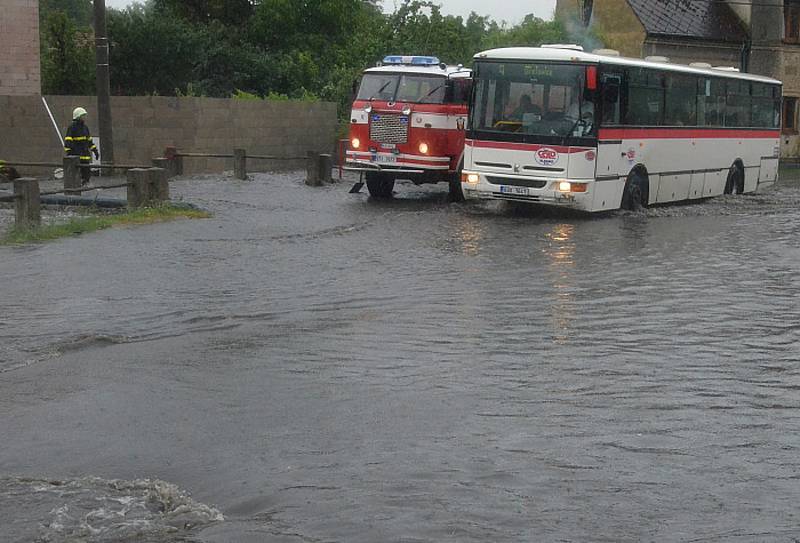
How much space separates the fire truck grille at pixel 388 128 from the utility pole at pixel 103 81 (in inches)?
225

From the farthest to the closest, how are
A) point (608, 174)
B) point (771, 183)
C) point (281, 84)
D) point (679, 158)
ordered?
point (281, 84), point (771, 183), point (679, 158), point (608, 174)

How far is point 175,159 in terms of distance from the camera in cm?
3166

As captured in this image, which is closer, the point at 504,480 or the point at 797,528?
the point at 797,528

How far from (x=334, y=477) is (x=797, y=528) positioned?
2409mm

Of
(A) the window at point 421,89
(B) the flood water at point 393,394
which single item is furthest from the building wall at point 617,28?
(B) the flood water at point 393,394

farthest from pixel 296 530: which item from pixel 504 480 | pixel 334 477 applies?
pixel 504 480

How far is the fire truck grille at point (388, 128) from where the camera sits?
25.2 metres

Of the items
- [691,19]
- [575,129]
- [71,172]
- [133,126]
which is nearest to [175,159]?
[133,126]

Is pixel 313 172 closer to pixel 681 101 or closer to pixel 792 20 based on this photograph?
pixel 681 101

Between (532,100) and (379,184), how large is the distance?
5.34 metres

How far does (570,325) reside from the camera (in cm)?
1188

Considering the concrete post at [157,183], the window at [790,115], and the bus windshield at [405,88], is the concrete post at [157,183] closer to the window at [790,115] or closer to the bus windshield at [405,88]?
the bus windshield at [405,88]

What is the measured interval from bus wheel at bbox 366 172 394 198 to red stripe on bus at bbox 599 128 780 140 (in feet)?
18.4

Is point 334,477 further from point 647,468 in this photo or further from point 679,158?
point 679,158
